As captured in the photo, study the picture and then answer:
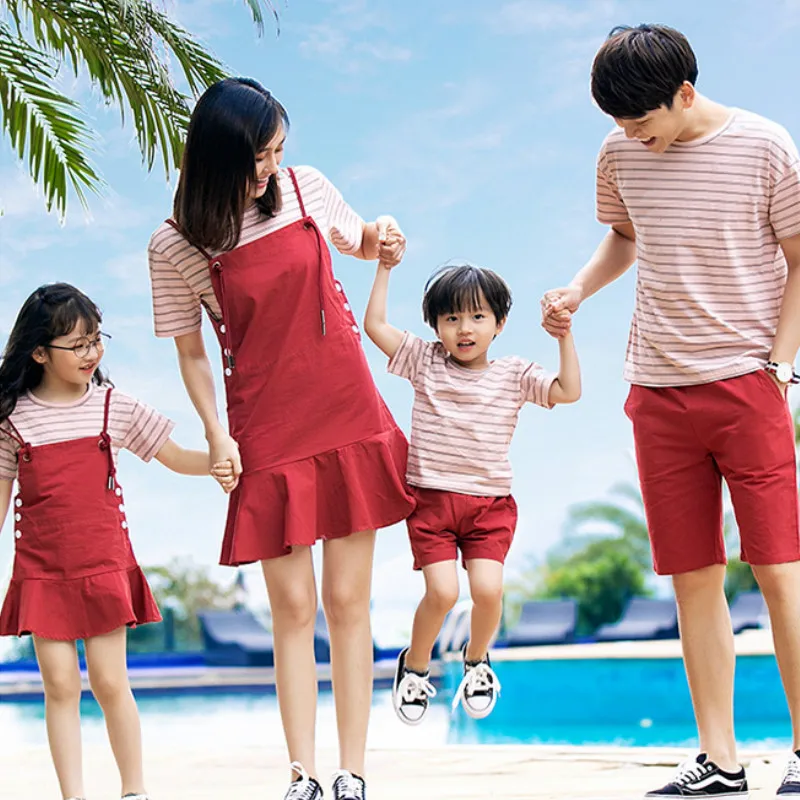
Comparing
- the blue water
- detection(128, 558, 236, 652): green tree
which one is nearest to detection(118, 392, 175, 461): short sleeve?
the blue water

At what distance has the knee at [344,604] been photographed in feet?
12.1

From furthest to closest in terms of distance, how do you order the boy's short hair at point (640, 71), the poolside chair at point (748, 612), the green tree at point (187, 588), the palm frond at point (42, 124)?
the green tree at point (187, 588)
the poolside chair at point (748, 612)
the palm frond at point (42, 124)
the boy's short hair at point (640, 71)

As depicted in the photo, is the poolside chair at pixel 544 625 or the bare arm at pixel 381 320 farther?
the poolside chair at pixel 544 625

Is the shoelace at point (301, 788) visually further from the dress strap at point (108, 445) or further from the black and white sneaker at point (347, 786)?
the dress strap at point (108, 445)

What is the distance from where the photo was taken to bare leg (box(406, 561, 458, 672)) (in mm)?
4086

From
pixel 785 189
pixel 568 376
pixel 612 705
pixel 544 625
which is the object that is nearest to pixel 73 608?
pixel 568 376

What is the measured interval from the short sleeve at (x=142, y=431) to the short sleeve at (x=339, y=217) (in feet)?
2.93

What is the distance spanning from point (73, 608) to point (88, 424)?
611 millimetres

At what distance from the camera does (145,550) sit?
25156 mm

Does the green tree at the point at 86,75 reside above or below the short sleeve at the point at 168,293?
above

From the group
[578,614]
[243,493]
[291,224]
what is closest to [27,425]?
[243,493]

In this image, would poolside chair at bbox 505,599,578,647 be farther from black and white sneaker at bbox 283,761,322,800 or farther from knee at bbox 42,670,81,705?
black and white sneaker at bbox 283,761,322,800

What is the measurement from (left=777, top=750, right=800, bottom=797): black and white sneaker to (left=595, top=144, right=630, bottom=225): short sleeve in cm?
170

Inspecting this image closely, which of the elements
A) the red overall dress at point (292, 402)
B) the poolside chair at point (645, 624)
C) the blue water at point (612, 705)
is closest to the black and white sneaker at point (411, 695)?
the red overall dress at point (292, 402)
